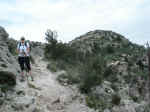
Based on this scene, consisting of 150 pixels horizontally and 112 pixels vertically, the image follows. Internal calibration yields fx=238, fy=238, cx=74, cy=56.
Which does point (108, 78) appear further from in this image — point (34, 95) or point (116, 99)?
point (34, 95)

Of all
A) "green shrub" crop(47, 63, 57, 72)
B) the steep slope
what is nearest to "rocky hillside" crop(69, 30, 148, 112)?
the steep slope

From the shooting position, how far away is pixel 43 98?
9.12 meters

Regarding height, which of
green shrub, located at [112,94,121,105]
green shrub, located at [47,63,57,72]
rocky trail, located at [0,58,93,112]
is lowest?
green shrub, located at [112,94,121,105]

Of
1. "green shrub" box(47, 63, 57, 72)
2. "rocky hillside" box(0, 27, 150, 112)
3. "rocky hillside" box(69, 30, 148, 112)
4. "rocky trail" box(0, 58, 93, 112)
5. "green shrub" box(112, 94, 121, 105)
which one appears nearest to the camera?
"rocky trail" box(0, 58, 93, 112)

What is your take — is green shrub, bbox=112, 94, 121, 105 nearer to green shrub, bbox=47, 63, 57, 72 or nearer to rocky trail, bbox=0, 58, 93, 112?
rocky trail, bbox=0, 58, 93, 112

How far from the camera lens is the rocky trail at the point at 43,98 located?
25.9ft

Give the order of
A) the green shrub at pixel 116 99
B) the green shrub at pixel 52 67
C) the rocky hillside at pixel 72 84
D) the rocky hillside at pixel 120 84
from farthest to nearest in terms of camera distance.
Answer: the green shrub at pixel 52 67, the green shrub at pixel 116 99, the rocky hillside at pixel 120 84, the rocky hillside at pixel 72 84

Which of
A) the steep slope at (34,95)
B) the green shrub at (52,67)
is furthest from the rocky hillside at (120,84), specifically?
the green shrub at (52,67)

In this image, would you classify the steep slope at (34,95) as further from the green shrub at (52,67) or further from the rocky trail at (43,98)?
the green shrub at (52,67)

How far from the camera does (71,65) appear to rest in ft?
47.0

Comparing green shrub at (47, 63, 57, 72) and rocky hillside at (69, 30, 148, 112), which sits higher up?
green shrub at (47, 63, 57, 72)

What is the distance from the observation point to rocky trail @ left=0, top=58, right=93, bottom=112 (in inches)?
311

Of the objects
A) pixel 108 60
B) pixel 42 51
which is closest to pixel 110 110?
pixel 108 60

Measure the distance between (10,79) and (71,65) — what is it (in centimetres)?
563
